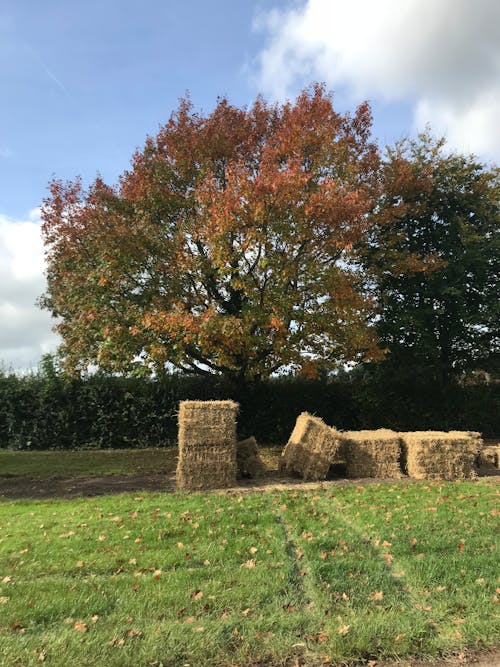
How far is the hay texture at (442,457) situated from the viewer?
995cm

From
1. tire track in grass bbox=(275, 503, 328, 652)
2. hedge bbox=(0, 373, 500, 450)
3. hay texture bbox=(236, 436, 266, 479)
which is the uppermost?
hedge bbox=(0, 373, 500, 450)

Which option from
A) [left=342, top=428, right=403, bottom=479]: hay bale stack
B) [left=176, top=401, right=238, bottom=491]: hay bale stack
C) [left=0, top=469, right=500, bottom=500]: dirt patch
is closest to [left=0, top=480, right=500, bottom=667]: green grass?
[left=0, top=469, right=500, bottom=500]: dirt patch

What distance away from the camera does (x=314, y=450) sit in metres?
9.94

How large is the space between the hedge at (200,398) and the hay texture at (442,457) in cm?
705

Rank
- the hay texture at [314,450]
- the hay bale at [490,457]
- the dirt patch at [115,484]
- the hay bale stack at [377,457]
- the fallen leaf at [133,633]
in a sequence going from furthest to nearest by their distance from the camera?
the hay bale at [490,457]
the hay bale stack at [377,457]
the hay texture at [314,450]
the dirt patch at [115,484]
the fallen leaf at [133,633]

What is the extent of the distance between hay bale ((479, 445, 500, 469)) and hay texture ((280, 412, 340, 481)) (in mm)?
4353

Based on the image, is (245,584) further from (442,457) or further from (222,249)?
(222,249)

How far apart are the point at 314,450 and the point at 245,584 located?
227 inches

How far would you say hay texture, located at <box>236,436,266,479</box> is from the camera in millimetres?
10352

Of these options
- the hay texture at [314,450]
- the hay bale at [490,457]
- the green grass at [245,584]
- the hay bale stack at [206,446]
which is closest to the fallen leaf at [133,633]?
the green grass at [245,584]

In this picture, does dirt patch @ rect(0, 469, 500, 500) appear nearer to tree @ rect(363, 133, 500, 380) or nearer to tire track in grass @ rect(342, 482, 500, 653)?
tire track in grass @ rect(342, 482, 500, 653)

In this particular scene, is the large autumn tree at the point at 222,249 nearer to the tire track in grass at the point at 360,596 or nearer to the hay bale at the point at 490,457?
the hay bale at the point at 490,457

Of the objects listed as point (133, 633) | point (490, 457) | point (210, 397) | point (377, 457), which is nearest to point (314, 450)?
point (377, 457)

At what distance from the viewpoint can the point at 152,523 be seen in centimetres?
635
